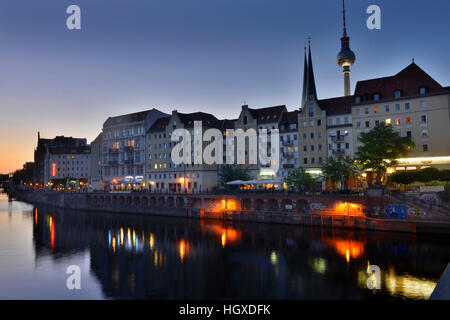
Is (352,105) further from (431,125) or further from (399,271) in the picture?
(399,271)

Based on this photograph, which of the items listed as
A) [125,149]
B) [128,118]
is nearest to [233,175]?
[125,149]

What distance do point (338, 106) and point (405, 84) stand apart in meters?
14.4

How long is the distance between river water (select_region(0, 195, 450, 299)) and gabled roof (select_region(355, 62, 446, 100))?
34129 mm

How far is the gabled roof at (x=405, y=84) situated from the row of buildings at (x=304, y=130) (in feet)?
0.56

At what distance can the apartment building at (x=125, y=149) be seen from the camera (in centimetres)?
10956

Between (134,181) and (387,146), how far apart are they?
74.7 metres

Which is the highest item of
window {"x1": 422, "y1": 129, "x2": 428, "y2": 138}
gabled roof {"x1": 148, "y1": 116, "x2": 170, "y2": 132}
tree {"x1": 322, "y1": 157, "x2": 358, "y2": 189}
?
gabled roof {"x1": 148, "y1": 116, "x2": 170, "y2": 132}

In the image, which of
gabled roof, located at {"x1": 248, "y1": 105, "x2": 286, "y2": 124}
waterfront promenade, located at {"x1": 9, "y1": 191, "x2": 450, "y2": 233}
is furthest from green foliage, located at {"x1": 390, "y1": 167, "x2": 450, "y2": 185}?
gabled roof, located at {"x1": 248, "y1": 105, "x2": 286, "y2": 124}

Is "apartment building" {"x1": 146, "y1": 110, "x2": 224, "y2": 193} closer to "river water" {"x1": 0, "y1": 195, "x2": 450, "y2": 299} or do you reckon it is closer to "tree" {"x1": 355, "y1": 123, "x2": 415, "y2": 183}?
"river water" {"x1": 0, "y1": 195, "x2": 450, "y2": 299}

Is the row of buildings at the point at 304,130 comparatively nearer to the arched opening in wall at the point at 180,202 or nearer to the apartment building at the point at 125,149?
the apartment building at the point at 125,149

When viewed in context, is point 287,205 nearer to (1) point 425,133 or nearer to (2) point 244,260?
(2) point 244,260

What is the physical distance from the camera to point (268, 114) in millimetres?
91938

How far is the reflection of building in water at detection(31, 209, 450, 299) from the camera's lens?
3017 centimetres
